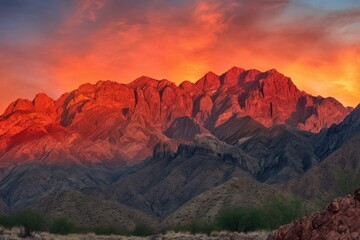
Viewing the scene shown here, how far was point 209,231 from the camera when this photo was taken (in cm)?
10025

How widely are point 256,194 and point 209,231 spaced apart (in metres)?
42.1

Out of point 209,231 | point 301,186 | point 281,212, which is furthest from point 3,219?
point 301,186

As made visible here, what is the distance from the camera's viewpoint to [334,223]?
2473 centimetres

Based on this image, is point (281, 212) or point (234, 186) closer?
point (281, 212)

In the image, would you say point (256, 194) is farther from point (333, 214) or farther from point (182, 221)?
point (333, 214)

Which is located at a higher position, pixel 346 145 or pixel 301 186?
pixel 346 145

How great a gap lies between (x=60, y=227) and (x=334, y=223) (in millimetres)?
90845

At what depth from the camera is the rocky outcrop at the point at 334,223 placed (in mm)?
23781

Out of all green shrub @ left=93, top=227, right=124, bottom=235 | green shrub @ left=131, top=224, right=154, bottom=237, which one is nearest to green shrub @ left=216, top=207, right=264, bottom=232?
green shrub @ left=131, top=224, right=154, bottom=237

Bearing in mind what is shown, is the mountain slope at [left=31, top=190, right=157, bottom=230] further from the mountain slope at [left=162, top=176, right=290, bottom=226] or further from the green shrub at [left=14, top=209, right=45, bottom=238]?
the green shrub at [left=14, top=209, right=45, bottom=238]

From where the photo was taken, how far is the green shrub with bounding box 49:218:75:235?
107250 mm

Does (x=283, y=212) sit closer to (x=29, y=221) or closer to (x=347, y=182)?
(x=347, y=182)

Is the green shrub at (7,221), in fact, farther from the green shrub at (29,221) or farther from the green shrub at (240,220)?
the green shrub at (240,220)

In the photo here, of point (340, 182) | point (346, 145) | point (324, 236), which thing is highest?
point (346, 145)
